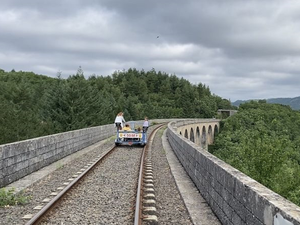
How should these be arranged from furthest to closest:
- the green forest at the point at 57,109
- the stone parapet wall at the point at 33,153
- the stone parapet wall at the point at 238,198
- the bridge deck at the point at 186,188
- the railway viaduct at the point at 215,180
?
1. the green forest at the point at 57,109
2. the stone parapet wall at the point at 33,153
3. the bridge deck at the point at 186,188
4. the railway viaduct at the point at 215,180
5. the stone parapet wall at the point at 238,198

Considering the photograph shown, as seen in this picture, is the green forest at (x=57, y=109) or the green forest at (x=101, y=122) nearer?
the green forest at (x=101, y=122)

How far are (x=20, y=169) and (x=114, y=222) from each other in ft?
15.6

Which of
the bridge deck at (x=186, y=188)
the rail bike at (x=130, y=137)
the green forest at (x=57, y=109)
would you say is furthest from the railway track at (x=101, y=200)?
the green forest at (x=57, y=109)

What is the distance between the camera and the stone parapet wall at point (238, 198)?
3.74m

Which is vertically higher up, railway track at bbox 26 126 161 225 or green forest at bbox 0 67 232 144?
green forest at bbox 0 67 232 144

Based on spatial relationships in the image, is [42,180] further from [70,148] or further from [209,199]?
[70,148]

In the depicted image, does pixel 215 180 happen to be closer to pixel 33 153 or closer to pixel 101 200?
pixel 101 200

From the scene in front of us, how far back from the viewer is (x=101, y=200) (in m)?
7.72

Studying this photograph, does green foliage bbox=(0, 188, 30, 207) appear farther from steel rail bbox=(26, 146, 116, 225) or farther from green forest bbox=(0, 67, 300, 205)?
green forest bbox=(0, 67, 300, 205)

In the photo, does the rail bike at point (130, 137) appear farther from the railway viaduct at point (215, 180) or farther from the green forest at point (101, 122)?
the green forest at point (101, 122)

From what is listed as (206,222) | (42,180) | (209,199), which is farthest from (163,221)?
(42,180)

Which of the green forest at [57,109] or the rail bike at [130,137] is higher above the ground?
the green forest at [57,109]

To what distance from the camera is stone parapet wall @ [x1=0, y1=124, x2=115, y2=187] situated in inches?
346

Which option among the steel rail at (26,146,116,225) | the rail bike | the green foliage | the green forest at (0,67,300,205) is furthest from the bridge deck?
the green forest at (0,67,300,205)
